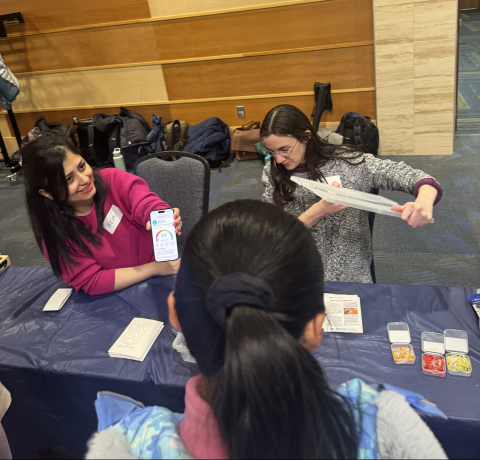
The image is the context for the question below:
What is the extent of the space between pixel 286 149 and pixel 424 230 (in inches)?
69.8

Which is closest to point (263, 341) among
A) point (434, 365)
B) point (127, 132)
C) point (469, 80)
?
point (434, 365)

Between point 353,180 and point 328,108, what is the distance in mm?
2785

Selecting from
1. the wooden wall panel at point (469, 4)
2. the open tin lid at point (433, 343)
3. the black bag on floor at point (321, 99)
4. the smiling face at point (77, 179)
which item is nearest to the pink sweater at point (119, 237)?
the smiling face at point (77, 179)

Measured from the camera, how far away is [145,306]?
1703 mm

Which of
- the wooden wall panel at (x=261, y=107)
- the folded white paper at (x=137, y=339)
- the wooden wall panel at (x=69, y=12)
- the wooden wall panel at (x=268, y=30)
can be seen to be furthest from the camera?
the wooden wall panel at (x=69, y=12)

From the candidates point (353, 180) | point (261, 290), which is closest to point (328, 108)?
point (353, 180)

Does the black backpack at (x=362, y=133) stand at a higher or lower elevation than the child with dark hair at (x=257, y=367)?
lower

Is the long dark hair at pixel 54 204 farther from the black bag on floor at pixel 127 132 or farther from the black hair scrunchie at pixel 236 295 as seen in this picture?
the black bag on floor at pixel 127 132

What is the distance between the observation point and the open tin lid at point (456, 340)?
130 centimetres

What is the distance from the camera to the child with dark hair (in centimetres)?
64

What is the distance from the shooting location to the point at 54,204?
1771mm

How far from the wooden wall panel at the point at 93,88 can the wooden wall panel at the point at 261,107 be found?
0.34 meters

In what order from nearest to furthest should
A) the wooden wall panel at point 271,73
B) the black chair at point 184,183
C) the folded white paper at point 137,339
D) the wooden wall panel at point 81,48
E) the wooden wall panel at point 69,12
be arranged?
the folded white paper at point 137,339
the black chair at point 184,183
the wooden wall panel at point 271,73
the wooden wall panel at point 69,12
the wooden wall panel at point 81,48

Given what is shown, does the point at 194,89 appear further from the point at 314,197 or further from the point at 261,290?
the point at 261,290
